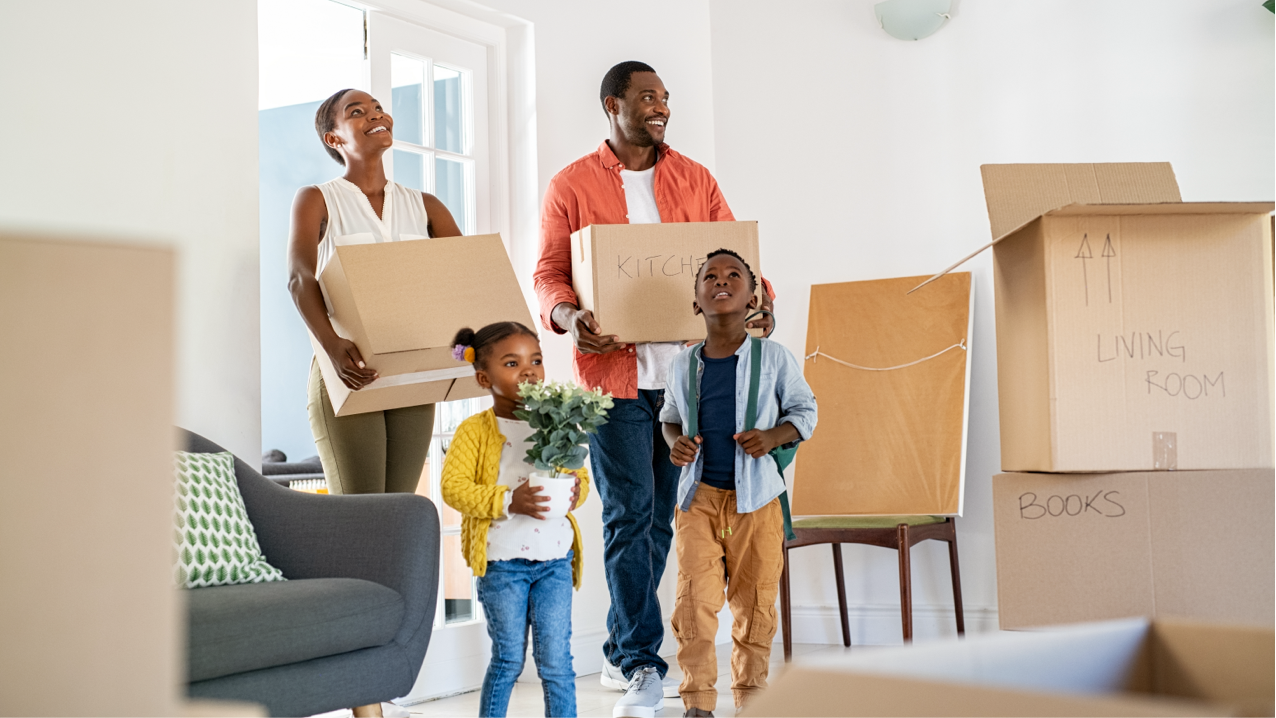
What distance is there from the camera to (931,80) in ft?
12.0

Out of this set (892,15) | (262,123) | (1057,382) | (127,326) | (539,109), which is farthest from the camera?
(262,123)

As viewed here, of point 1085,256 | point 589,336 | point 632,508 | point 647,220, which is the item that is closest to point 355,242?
point 589,336

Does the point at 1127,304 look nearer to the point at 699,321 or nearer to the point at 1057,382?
the point at 1057,382

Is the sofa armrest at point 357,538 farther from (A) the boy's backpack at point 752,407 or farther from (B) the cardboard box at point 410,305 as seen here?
(A) the boy's backpack at point 752,407

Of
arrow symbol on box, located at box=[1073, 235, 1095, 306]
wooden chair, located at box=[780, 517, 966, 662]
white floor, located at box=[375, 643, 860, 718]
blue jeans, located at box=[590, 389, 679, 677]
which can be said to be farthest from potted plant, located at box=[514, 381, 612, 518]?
wooden chair, located at box=[780, 517, 966, 662]

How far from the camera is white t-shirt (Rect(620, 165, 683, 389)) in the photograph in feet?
8.70

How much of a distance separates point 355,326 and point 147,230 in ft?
1.89

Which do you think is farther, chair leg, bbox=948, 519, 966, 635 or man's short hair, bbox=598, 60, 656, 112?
chair leg, bbox=948, 519, 966, 635

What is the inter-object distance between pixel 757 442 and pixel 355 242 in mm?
1043

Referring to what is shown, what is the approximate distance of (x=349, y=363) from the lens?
7.29 ft

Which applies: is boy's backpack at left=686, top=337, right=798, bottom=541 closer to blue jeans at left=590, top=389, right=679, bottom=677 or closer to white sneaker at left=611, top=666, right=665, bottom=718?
blue jeans at left=590, top=389, right=679, bottom=677

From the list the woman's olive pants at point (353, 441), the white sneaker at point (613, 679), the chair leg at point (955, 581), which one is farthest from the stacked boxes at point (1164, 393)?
the chair leg at point (955, 581)

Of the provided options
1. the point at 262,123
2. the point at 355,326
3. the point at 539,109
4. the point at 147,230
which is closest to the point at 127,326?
the point at 355,326

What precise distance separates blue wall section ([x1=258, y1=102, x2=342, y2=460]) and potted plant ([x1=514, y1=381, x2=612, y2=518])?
3.82m
